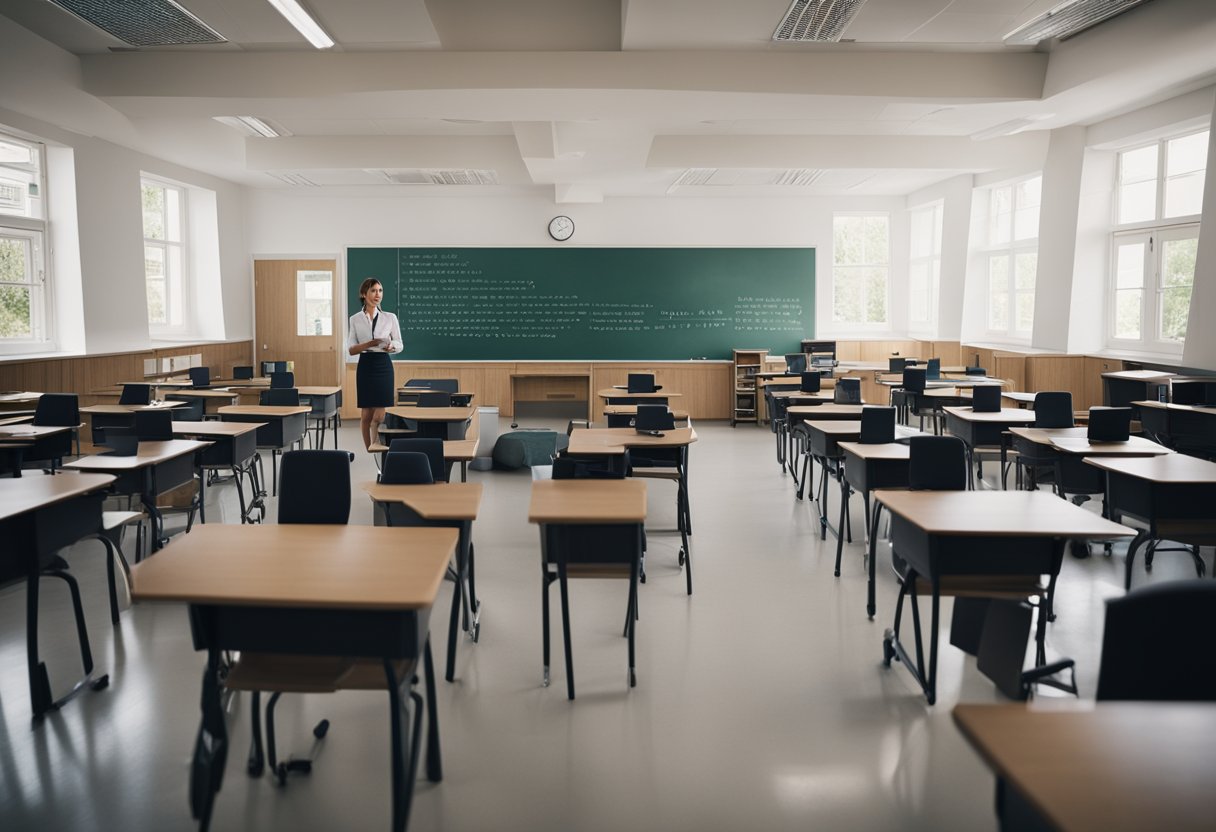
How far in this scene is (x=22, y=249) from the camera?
845cm

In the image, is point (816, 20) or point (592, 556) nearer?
point (592, 556)

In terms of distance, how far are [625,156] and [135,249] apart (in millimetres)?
5806

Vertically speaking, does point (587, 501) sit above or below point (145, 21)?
below

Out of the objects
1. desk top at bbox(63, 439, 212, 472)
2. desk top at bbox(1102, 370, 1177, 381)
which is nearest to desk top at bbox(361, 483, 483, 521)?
desk top at bbox(63, 439, 212, 472)

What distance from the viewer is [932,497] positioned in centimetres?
383

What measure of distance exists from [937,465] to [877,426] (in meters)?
1.30


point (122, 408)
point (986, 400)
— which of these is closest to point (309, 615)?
point (122, 408)

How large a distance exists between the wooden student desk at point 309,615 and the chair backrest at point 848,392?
600cm

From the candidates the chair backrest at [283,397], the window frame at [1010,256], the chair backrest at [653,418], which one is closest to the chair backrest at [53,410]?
the chair backrest at [283,397]

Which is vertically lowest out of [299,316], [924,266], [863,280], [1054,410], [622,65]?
[1054,410]

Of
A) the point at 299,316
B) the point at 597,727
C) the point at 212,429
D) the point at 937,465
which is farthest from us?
the point at 299,316

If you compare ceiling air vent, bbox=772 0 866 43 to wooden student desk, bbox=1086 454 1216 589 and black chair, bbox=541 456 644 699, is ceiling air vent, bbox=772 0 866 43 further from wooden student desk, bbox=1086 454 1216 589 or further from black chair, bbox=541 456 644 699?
black chair, bbox=541 456 644 699

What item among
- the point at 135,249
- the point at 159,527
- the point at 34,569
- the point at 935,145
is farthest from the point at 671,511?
the point at 135,249

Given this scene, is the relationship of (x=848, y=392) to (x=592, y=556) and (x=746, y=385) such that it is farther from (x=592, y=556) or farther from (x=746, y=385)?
(x=592, y=556)
